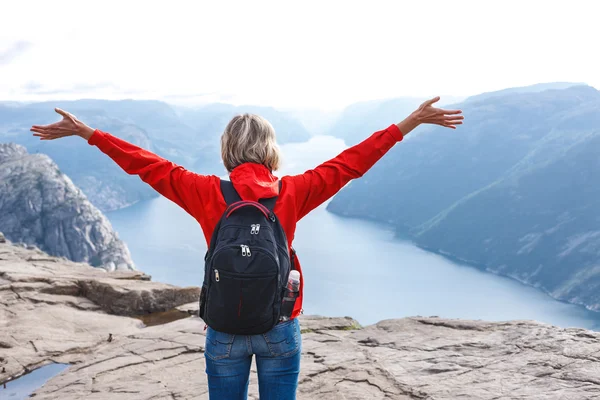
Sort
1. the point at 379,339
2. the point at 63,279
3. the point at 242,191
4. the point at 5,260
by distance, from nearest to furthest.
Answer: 1. the point at 242,191
2. the point at 379,339
3. the point at 63,279
4. the point at 5,260

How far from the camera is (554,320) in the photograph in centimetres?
12219

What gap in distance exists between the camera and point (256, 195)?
142 inches

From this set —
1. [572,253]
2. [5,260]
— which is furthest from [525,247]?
[5,260]

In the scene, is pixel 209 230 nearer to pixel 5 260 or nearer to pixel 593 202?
pixel 5 260

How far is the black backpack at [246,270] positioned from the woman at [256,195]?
0.46 ft

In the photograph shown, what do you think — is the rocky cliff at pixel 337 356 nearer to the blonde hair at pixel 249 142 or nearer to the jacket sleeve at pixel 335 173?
the jacket sleeve at pixel 335 173

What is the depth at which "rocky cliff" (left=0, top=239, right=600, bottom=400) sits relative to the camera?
7250 millimetres

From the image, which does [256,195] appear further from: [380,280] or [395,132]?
[380,280]

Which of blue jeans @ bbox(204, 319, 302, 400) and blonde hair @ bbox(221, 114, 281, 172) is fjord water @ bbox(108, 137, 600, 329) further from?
blonde hair @ bbox(221, 114, 281, 172)

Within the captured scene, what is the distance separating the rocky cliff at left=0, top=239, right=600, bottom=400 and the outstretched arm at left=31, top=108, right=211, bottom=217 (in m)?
→ 4.17

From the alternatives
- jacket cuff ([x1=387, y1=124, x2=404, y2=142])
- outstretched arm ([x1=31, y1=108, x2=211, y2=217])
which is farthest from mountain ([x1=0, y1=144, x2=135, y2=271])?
jacket cuff ([x1=387, y1=124, x2=404, y2=142])

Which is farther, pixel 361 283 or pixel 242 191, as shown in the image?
pixel 361 283

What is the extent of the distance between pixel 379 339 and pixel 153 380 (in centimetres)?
424

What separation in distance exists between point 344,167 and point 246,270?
1.24m
